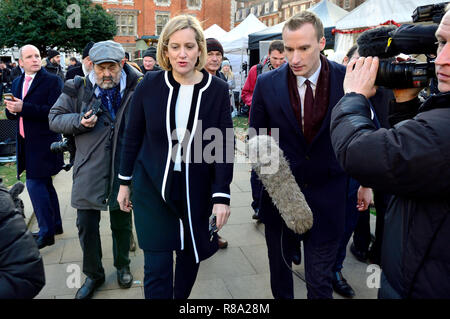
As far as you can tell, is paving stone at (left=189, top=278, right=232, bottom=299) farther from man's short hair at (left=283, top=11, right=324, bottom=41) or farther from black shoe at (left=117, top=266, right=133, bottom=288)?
man's short hair at (left=283, top=11, right=324, bottom=41)

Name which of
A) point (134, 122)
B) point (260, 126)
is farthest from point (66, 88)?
point (260, 126)

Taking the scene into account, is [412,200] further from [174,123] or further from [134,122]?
[134,122]

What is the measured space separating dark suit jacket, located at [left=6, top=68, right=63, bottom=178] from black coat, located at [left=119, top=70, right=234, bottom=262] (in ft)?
7.21

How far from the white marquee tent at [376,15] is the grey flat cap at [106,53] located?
19.9ft

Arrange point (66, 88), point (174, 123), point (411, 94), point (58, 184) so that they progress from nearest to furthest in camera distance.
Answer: point (411, 94) < point (174, 123) < point (66, 88) < point (58, 184)

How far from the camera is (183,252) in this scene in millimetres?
2598

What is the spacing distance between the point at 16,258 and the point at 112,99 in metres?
2.08

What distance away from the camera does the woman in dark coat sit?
244 cm

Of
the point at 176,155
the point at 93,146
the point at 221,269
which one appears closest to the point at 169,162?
the point at 176,155

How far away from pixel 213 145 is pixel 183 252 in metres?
0.73

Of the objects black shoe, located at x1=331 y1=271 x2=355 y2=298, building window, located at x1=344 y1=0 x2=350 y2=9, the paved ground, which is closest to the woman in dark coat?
the paved ground

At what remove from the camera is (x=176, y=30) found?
2482mm

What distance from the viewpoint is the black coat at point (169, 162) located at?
2441mm

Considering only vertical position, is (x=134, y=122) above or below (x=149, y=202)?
above
